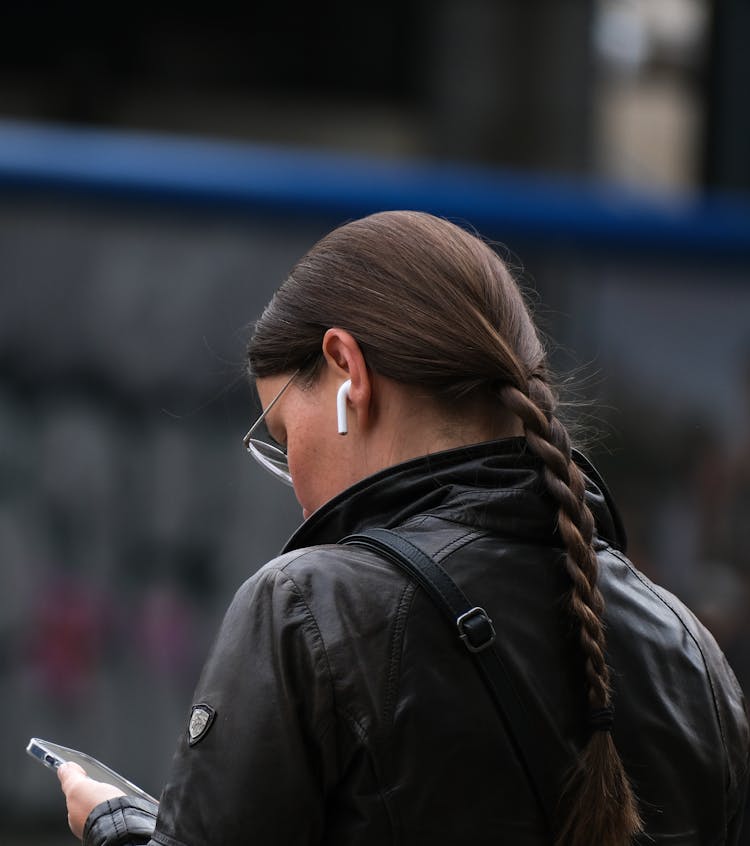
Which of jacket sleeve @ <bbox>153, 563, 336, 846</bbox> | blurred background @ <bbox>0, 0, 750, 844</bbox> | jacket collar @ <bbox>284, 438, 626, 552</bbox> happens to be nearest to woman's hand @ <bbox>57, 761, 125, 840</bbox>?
jacket sleeve @ <bbox>153, 563, 336, 846</bbox>

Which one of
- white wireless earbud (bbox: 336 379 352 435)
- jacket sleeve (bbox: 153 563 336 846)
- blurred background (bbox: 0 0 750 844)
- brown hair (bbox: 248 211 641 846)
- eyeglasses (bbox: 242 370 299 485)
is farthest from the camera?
blurred background (bbox: 0 0 750 844)

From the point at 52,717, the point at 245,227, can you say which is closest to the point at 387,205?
the point at 245,227

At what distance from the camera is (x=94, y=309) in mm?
4840

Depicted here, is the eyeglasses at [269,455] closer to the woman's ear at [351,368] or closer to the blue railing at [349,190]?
the woman's ear at [351,368]

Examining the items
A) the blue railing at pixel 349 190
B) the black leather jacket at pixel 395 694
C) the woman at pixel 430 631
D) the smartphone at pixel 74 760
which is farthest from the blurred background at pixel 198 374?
the black leather jacket at pixel 395 694

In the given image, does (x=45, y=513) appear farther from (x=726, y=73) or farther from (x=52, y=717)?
(x=726, y=73)

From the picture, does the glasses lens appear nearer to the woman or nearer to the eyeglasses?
the eyeglasses

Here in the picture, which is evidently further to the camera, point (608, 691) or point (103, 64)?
point (103, 64)

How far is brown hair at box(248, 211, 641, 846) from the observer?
1.33m

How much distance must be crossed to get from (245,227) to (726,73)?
2389 millimetres

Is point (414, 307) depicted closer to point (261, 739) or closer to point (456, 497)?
point (456, 497)

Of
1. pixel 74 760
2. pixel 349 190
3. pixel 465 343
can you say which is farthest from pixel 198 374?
pixel 465 343

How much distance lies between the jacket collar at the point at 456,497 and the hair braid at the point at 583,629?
0.09 feet

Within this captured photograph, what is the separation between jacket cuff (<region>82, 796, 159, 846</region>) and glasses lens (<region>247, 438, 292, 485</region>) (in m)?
0.50
